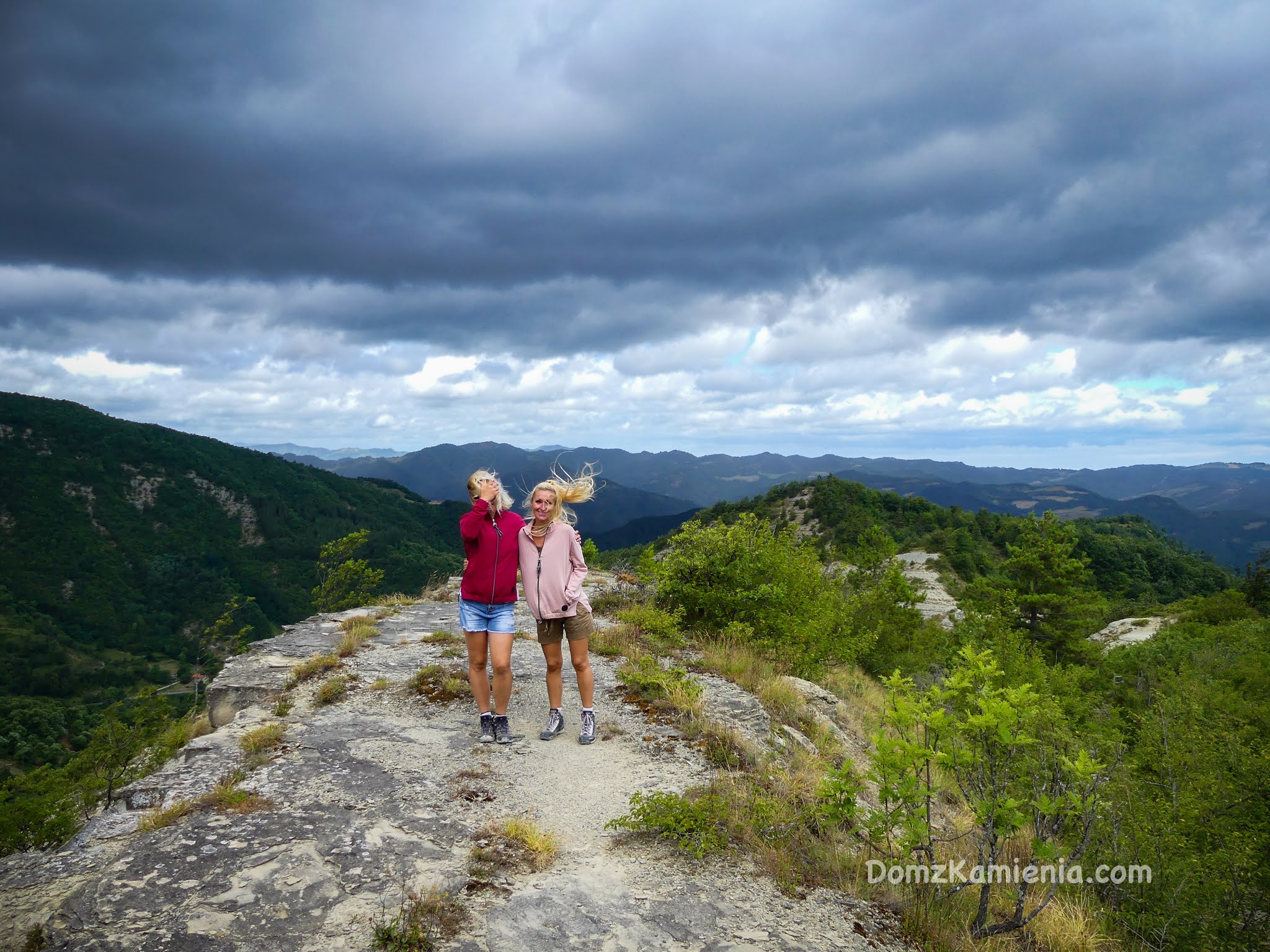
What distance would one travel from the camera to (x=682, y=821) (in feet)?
15.0

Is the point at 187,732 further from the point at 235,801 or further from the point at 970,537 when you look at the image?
the point at 970,537

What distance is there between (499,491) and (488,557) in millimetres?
659

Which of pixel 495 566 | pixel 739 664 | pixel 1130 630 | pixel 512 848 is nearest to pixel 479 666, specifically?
pixel 495 566

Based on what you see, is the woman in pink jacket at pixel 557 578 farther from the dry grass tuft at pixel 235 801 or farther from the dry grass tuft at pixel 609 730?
the dry grass tuft at pixel 235 801

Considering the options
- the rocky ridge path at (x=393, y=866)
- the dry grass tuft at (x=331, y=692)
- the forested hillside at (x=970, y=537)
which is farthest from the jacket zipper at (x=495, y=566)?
the forested hillside at (x=970, y=537)

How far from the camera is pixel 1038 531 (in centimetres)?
3150

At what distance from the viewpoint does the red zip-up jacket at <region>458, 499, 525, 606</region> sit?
6.08 metres

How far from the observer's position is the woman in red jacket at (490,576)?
6.09m

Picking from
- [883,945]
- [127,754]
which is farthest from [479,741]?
[127,754]

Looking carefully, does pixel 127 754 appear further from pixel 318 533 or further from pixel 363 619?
pixel 318 533

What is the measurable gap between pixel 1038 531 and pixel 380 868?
3511cm

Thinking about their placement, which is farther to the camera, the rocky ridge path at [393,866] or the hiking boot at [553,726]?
the hiking boot at [553,726]

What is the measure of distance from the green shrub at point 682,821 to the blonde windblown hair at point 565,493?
2626 millimetres

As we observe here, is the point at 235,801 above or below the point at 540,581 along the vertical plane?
below
